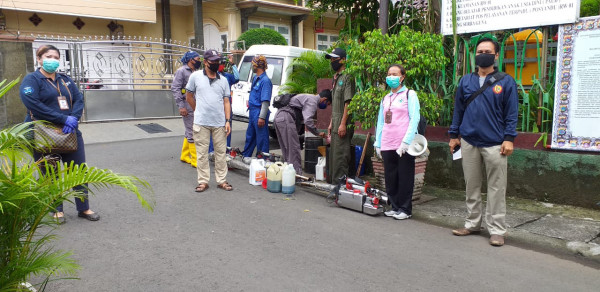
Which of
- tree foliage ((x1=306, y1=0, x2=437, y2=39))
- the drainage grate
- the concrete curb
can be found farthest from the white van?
the concrete curb

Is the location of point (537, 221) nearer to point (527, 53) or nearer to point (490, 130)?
point (490, 130)

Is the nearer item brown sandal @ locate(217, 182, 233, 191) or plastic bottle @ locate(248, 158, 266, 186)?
brown sandal @ locate(217, 182, 233, 191)

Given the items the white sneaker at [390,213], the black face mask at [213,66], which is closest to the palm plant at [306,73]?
the black face mask at [213,66]

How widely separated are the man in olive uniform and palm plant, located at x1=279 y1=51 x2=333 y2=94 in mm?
3602

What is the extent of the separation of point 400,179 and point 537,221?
5.09 ft

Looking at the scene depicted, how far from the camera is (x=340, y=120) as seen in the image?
268 inches

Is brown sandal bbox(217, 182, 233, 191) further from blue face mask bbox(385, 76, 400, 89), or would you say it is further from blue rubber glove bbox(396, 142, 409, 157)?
blue face mask bbox(385, 76, 400, 89)

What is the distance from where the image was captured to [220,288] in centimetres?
358

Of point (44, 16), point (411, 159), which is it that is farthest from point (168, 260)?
point (44, 16)

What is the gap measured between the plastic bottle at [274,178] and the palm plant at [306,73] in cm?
401

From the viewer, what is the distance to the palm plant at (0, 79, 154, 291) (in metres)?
2.47

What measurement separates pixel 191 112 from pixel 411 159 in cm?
417

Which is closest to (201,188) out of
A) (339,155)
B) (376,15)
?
(339,155)

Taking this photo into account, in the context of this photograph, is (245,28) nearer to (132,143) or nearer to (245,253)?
(132,143)
